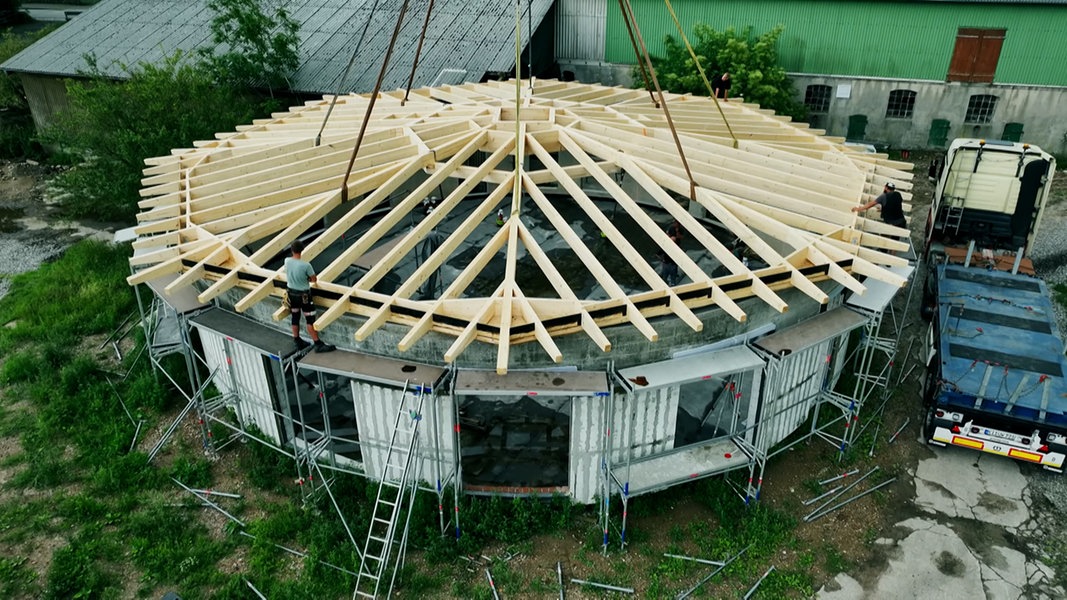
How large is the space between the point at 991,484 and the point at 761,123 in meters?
9.13

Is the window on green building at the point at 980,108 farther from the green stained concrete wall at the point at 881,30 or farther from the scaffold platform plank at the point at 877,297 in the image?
the scaffold platform plank at the point at 877,297

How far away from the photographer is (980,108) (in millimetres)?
25156

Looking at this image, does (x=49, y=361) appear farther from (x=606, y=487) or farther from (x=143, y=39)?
(x=143, y=39)

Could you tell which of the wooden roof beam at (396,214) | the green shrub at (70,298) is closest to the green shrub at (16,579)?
the wooden roof beam at (396,214)

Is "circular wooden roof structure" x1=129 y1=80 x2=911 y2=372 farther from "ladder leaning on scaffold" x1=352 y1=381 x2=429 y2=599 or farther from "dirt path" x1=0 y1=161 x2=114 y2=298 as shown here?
"dirt path" x1=0 y1=161 x2=114 y2=298

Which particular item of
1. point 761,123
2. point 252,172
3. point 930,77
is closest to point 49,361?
point 252,172

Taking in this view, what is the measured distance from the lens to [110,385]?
13.7m

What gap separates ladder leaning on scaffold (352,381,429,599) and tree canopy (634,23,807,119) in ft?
59.6

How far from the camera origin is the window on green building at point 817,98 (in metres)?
26.2

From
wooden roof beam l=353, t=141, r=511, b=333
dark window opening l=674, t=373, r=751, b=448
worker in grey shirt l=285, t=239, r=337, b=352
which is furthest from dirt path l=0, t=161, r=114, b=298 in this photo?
dark window opening l=674, t=373, r=751, b=448

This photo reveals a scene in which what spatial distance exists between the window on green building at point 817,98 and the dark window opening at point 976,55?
13.1ft

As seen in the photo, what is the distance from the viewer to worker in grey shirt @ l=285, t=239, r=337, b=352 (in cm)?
961

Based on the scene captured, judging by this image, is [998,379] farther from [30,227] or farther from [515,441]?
[30,227]

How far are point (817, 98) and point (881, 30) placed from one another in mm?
2999
